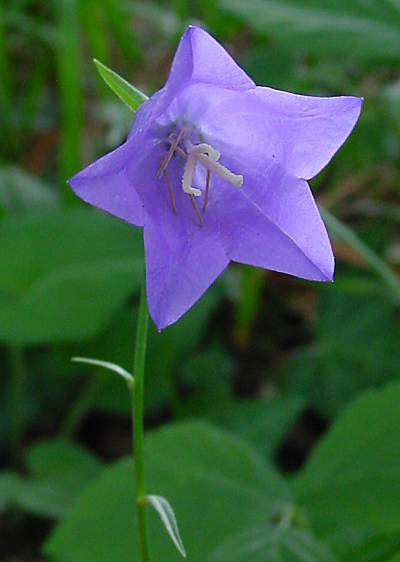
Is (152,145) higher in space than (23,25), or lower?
higher

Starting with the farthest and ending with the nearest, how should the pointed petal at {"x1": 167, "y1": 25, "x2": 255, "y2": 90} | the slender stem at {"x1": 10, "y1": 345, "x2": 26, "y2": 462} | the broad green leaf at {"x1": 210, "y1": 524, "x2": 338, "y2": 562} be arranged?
the slender stem at {"x1": 10, "y1": 345, "x2": 26, "y2": 462} → the broad green leaf at {"x1": 210, "y1": 524, "x2": 338, "y2": 562} → the pointed petal at {"x1": 167, "y1": 25, "x2": 255, "y2": 90}

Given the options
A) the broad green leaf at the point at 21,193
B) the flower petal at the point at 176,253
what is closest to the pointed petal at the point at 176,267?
the flower petal at the point at 176,253

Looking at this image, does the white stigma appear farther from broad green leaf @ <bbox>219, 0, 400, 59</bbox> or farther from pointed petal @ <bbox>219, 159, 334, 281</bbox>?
broad green leaf @ <bbox>219, 0, 400, 59</bbox>

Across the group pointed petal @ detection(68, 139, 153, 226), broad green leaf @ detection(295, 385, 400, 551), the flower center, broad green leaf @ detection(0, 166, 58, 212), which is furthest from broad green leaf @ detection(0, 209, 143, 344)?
pointed petal @ detection(68, 139, 153, 226)

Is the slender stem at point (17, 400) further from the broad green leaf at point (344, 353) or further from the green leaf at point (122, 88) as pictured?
the green leaf at point (122, 88)

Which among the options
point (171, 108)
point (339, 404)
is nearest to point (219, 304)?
point (339, 404)

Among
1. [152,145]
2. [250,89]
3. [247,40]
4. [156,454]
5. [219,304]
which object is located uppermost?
[250,89]

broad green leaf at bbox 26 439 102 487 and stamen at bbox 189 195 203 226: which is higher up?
stamen at bbox 189 195 203 226

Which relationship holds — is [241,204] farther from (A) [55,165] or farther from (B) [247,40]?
(B) [247,40]
